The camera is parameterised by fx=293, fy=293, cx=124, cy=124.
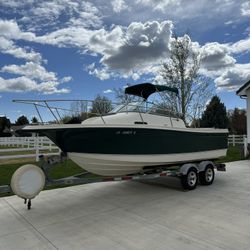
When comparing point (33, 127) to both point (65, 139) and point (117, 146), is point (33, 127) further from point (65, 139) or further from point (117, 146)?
point (117, 146)

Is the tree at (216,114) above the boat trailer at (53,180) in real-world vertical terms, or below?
above

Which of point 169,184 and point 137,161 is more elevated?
point 137,161

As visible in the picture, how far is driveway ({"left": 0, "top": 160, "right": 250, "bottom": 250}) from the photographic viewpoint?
416cm

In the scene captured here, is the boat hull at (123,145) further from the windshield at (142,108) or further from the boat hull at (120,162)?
the windshield at (142,108)

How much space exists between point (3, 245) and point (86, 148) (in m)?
2.31

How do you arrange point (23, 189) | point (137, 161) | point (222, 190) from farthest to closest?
point (222, 190) < point (137, 161) < point (23, 189)

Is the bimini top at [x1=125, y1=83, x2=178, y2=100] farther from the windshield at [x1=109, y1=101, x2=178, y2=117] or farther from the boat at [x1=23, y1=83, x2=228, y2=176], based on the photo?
the windshield at [x1=109, y1=101, x2=178, y2=117]

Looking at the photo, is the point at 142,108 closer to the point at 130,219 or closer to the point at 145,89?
the point at 145,89

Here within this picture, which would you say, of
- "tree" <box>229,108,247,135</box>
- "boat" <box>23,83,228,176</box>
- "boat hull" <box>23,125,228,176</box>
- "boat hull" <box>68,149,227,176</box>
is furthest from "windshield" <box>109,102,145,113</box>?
"tree" <box>229,108,247,135</box>

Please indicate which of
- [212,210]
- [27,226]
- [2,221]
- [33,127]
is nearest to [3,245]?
[27,226]

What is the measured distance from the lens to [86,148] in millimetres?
5855

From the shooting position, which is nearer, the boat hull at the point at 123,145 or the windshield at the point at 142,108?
the boat hull at the point at 123,145

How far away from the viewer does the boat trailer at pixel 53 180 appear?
4867mm

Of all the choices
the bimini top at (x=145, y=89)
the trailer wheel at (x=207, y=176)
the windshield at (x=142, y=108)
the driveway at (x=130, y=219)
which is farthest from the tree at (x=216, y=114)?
the windshield at (x=142, y=108)
